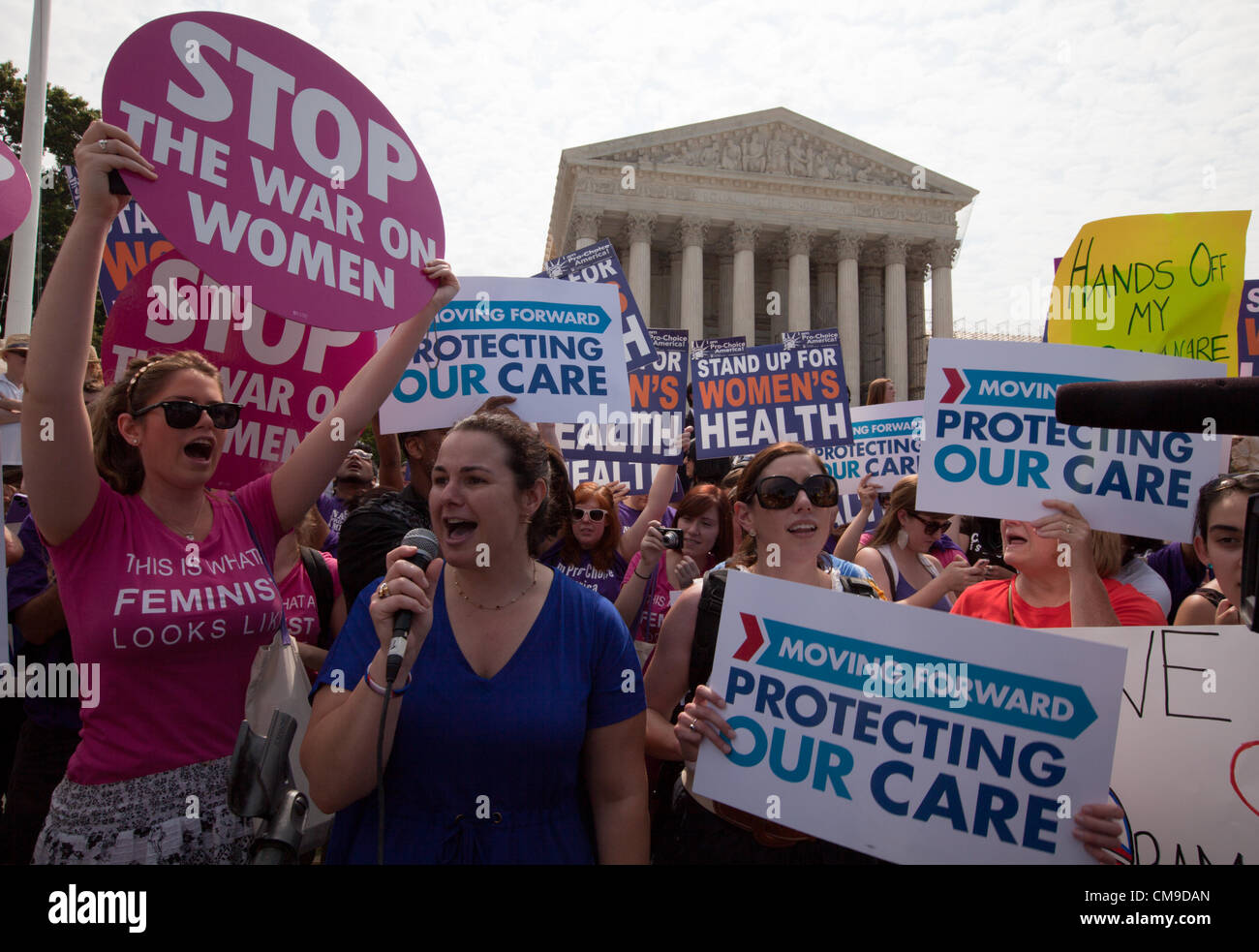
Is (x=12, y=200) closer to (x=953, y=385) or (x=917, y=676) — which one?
(x=917, y=676)

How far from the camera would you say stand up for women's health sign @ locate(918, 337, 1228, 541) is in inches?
104

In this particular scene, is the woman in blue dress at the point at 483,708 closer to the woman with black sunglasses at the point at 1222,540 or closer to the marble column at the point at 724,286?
the woman with black sunglasses at the point at 1222,540

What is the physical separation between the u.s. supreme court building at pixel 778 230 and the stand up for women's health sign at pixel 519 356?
117 ft

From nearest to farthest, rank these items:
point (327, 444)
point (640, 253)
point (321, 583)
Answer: point (327, 444), point (321, 583), point (640, 253)

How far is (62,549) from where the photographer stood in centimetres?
206

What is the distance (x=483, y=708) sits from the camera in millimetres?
1913

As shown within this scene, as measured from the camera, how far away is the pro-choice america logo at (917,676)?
1.98 m

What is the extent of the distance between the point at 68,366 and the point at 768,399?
5.15 m

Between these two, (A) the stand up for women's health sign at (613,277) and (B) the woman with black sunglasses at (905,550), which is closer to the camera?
(B) the woman with black sunglasses at (905,550)

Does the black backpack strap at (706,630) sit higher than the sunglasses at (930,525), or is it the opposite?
the sunglasses at (930,525)

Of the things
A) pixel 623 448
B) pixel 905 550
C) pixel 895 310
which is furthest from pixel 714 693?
pixel 895 310

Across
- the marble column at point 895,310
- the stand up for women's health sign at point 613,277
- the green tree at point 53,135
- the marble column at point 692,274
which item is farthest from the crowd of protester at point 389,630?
the marble column at point 895,310
